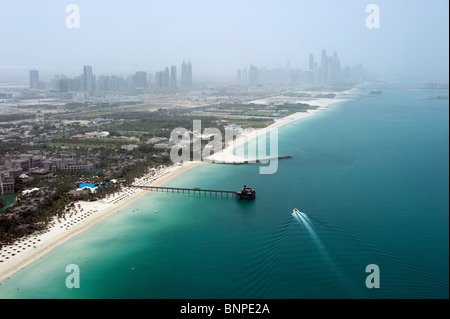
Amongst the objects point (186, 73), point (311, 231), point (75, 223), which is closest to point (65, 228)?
point (75, 223)

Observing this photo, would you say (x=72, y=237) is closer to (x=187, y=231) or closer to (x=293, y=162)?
(x=187, y=231)

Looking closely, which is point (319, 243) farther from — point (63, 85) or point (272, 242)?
point (63, 85)

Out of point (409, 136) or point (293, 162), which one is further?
point (409, 136)

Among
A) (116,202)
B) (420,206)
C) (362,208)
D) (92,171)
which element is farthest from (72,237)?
(420,206)

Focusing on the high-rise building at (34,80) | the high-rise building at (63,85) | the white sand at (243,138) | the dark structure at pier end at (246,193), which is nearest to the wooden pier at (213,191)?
the dark structure at pier end at (246,193)

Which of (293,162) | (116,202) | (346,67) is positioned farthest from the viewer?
(346,67)

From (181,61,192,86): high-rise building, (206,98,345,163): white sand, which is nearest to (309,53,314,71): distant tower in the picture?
(181,61,192,86): high-rise building

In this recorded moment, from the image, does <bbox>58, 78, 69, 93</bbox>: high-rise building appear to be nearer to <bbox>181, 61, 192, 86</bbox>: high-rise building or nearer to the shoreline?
<bbox>181, 61, 192, 86</bbox>: high-rise building
